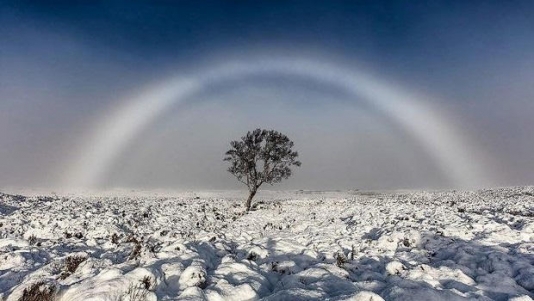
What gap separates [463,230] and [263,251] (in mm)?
7963

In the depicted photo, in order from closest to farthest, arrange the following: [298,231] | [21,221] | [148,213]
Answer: [21,221]
[298,231]
[148,213]

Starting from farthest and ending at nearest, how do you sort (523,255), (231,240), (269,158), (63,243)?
(269,158) → (231,240) → (63,243) → (523,255)

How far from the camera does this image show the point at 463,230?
43.9 feet

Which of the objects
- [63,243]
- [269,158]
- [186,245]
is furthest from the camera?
[269,158]

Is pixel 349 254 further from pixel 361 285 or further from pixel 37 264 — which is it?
pixel 37 264

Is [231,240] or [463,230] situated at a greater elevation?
[463,230]

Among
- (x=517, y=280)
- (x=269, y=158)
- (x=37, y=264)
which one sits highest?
(x=269, y=158)

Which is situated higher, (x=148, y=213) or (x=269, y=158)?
(x=269, y=158)

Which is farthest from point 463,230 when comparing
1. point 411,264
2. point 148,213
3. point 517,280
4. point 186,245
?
point 148,213

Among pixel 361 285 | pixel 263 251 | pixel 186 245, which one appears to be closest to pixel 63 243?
pixel 186 245

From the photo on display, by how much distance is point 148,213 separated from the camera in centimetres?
2381

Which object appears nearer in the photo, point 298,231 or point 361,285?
point 361,285

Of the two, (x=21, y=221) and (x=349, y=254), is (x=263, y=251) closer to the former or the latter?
(x=349, y=254)

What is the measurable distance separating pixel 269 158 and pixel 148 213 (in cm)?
1906
